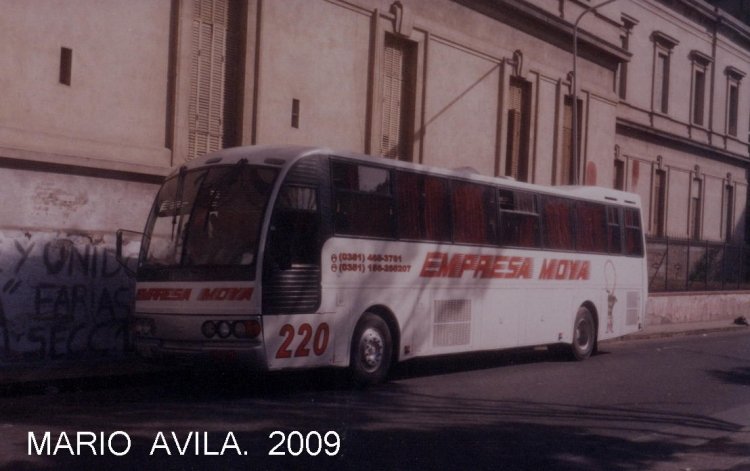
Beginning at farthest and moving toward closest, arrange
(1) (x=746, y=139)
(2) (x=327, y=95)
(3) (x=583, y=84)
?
(1) (x=746, y=139), (3) (x=583, y=84), (2) (x=327, y=95)

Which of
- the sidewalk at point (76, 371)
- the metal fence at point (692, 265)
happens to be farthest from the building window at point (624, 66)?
the sidewalk at point (76, 371)

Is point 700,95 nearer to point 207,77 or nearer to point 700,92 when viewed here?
point 700,92

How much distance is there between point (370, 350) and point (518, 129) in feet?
51.4

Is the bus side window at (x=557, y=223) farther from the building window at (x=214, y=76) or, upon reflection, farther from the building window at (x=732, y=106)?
the building window at (x=732, y=106)

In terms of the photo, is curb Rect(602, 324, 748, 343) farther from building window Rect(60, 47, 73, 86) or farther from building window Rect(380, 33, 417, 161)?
building window Rect(60, 47, 73, 86)

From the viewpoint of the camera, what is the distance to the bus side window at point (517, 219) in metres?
16.4

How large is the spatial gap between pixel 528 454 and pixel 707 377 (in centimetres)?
801

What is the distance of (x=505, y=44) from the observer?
88.1 feet

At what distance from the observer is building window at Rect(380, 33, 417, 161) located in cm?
2306

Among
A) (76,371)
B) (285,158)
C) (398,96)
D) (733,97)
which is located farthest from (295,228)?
(733,97)

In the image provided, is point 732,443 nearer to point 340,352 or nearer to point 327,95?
point 340,352

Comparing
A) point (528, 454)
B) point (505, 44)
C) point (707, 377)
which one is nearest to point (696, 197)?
point (505, 44)

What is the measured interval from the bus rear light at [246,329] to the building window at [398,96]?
11.5m

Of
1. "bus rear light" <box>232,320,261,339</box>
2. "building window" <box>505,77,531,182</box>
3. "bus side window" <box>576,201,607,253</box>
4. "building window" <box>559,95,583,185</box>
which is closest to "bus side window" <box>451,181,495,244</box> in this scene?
"bus side window" <box>576,201,607,253</box>
